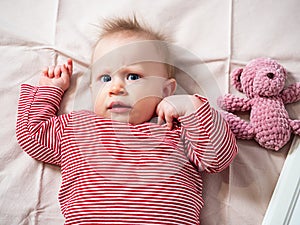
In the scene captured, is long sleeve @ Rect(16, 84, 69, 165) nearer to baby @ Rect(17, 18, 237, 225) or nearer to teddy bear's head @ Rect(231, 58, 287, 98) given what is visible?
baby @ Rect(17, 18, 237, 225)

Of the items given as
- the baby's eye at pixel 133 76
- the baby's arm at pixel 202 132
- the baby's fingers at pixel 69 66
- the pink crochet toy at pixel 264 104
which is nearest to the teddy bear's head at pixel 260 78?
the pink crochet toy at pixel 264 104

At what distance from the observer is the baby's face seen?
92 centimetres

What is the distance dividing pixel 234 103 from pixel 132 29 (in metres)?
0.30

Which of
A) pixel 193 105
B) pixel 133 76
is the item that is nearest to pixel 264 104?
pixel 193 105

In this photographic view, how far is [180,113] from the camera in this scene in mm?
909

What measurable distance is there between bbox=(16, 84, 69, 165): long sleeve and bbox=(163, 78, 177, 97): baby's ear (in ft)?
0.77

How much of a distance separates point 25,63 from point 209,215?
0.59 m

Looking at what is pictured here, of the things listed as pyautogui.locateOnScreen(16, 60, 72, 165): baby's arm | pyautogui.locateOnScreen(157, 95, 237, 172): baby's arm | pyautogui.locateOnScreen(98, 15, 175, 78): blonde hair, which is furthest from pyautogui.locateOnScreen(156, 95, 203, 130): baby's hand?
pyautogui.locateOnScreen(16, 60, 72, 165): baby's arm

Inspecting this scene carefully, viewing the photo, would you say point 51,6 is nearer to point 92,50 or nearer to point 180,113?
point 92,50

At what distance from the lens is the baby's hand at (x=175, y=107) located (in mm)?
906

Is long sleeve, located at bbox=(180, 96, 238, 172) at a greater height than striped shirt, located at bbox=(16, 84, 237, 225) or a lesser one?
greater

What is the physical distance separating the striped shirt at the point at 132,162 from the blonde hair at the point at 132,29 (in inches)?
7.0

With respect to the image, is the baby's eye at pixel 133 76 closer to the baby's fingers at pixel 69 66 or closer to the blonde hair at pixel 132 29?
Result: the blonde hair at pixel 132 29

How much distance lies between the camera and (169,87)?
991 mm
